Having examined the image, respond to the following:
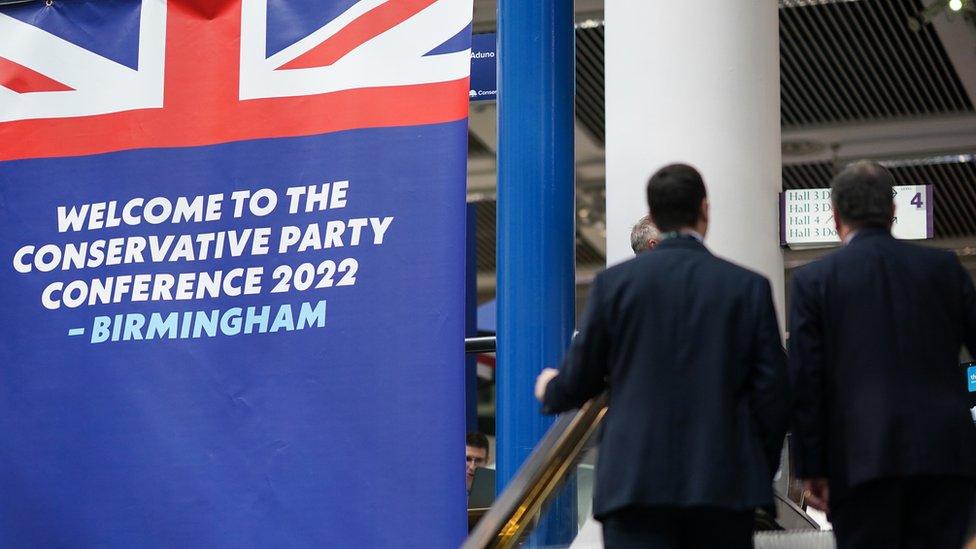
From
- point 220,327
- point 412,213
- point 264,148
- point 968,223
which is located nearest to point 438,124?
point 412,213

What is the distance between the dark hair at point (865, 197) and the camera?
329cm

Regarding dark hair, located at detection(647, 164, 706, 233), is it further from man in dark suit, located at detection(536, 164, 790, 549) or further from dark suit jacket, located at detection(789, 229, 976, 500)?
dark suit jacket, located at detection(789, 229, 976, 500)

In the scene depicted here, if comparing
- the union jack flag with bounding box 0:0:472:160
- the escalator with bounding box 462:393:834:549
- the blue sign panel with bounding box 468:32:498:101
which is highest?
the blue sign panel with bounding box 468:32:498:101

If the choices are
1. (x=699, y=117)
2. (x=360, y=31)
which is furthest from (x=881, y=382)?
(x=360, y=31)

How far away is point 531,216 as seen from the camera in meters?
5.46

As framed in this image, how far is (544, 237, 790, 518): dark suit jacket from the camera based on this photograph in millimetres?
3027

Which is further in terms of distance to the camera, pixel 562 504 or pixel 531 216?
pixel 531 216

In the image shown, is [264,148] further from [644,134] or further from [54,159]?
[644,134]

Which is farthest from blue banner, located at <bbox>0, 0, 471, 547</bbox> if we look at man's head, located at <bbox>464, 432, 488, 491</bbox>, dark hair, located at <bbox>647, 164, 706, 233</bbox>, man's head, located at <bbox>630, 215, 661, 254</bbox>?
dark hair, located at <bbox>647, 164, 706, 233</bbox>

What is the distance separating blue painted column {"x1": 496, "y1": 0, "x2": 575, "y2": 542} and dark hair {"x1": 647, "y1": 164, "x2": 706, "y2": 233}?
2.21 m

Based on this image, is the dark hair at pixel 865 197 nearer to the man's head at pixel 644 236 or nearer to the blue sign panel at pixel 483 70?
the man's head at pixel 644 236

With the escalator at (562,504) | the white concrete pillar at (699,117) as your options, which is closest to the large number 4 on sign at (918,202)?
the white concrete pillar at (699,117)

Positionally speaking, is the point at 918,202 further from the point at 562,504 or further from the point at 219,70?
the point at 562,504

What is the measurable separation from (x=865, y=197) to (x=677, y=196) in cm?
41
